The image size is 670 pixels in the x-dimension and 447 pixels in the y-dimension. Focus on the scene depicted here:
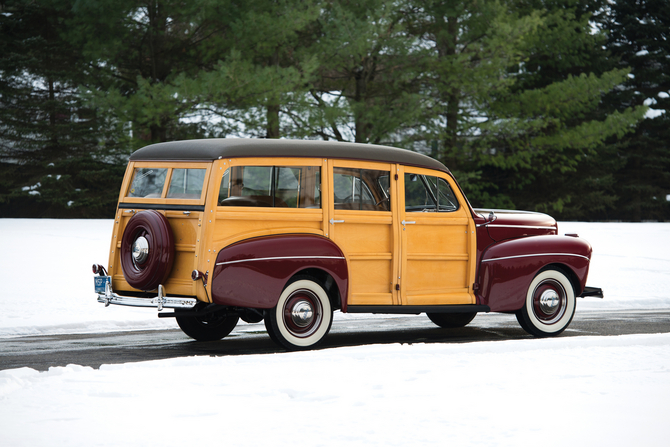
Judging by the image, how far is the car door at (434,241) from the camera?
8.70 metres

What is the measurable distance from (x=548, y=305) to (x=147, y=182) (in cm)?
469

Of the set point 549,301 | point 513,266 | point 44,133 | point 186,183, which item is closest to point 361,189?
point 186,183

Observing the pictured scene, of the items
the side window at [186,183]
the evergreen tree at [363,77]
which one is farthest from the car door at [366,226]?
the evergreen tree at [363,77]

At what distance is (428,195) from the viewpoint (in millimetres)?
8984

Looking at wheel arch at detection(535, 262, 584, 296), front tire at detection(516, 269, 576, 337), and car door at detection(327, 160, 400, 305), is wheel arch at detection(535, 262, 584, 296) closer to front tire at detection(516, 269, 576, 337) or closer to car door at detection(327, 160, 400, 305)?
front tire at detection(516, 269, 576, 337)

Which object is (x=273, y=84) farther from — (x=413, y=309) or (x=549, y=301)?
(x=413, y=309)

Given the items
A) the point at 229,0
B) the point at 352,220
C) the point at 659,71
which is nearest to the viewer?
the point at 352,220

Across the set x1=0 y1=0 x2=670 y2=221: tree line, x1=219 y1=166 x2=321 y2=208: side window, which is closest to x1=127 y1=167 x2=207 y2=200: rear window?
x1=219 y1=166 x2=321 y2=208: side window

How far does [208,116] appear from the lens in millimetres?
25219

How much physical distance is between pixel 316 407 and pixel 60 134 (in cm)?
2692

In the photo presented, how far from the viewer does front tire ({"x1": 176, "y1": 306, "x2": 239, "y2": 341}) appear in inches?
360

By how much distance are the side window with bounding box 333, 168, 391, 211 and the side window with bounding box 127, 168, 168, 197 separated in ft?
5.74

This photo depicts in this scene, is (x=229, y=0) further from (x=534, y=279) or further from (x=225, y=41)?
(x=534, y=279)

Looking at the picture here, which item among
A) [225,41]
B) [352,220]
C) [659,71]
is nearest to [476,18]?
[225,41]
